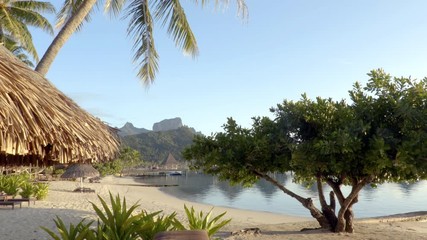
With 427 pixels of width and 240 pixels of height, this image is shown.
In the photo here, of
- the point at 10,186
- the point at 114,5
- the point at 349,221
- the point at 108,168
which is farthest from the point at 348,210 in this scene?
the point at 108,168

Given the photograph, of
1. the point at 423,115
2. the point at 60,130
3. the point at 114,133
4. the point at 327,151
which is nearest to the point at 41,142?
the point at 60,130

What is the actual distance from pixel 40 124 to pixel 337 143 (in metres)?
6.51

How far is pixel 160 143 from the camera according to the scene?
420ft

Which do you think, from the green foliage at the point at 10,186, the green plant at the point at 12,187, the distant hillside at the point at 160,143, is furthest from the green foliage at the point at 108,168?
the distant hillside at the point at 160,143

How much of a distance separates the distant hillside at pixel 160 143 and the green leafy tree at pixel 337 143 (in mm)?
105224

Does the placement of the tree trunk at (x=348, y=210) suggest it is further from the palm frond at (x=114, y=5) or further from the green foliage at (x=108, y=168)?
the green foliage at (x=108, y=168)

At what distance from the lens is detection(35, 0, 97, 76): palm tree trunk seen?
6570 mm

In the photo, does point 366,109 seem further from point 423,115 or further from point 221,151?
point 221,151

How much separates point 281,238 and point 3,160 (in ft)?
22.5

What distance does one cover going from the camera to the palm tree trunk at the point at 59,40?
657 centimetres

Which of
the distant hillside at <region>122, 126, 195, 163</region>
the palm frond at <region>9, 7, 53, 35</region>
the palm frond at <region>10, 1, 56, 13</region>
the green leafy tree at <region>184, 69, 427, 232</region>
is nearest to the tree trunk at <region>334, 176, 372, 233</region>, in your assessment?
the green leafy tree at <region>184, 69, 427, 232</region>

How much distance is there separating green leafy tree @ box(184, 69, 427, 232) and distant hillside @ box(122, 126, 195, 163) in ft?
345

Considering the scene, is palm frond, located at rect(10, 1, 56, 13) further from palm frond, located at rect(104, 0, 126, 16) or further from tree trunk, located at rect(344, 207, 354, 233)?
tree trunk, located at rect(344, 207, 354, 233)

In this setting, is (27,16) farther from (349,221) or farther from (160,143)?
(160,143)
